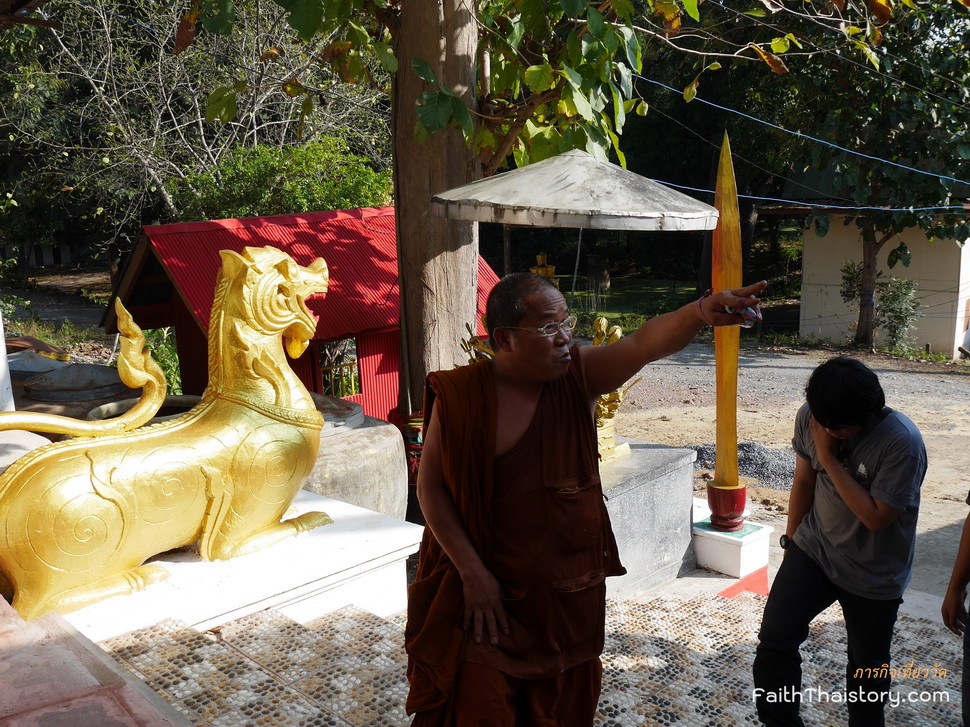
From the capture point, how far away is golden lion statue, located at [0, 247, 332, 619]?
124 inches

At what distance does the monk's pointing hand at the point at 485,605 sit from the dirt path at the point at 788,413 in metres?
5.06

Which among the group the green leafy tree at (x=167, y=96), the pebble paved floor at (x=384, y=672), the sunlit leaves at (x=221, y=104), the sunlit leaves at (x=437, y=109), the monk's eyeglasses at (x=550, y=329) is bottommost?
the pebble paved floor at (x=384, y=672)

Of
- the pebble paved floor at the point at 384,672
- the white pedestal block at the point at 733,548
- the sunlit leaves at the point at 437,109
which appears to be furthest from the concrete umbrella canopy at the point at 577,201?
the white pedestal block at the point at 733,548

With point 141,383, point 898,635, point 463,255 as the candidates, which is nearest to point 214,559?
point 141,383

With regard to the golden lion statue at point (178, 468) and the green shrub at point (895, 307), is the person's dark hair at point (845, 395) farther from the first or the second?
the green shrub at point (895, 307)

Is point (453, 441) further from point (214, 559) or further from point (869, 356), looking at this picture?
point (869, 356)

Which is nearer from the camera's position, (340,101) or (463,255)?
(463,255)

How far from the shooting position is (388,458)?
191 inches

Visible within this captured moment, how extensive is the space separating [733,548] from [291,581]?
324cm

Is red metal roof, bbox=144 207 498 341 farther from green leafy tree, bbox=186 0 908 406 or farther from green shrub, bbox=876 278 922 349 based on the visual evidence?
green shrub, bbox=876 278 922 349

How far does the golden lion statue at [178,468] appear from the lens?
3156 mm

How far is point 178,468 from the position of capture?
3.46m

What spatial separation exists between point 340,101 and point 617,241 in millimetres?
14008

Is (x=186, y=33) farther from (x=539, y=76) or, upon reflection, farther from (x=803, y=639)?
(x=803, y=639)
